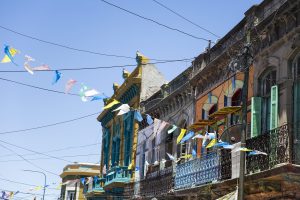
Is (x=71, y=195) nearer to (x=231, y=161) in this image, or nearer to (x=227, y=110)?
(x=227, y=110)

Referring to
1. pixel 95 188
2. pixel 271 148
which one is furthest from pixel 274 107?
pixel 95 188

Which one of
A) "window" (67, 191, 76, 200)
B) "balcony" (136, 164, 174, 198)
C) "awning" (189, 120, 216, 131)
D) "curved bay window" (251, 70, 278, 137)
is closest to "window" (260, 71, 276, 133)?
"curved bay window" (251, 70, 278, 137)

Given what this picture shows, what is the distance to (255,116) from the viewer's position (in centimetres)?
1408

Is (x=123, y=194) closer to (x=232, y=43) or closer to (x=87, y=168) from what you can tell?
(x=232, y=43)

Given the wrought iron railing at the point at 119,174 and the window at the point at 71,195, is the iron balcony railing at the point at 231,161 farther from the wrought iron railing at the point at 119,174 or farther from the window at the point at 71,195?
the window at the point at 71,195

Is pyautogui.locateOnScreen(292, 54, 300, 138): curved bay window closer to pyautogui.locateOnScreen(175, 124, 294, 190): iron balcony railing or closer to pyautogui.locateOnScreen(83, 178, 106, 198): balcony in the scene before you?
pyautogui.locateOnScreen(175, 124, 294, 190): iron balcony railing

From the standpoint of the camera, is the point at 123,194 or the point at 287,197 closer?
the point at 287,197

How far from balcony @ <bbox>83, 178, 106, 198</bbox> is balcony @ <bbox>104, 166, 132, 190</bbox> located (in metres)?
1.76

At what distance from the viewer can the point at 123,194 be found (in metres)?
24.4

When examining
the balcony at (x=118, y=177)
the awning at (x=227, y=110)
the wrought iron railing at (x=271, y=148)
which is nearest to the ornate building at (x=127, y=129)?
the balcony at (x=118, y=177)

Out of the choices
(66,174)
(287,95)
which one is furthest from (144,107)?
(66,174)

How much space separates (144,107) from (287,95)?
1179cm

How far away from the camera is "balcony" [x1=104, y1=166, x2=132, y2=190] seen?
80.5 ft

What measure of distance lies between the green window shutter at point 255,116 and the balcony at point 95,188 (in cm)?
1514
